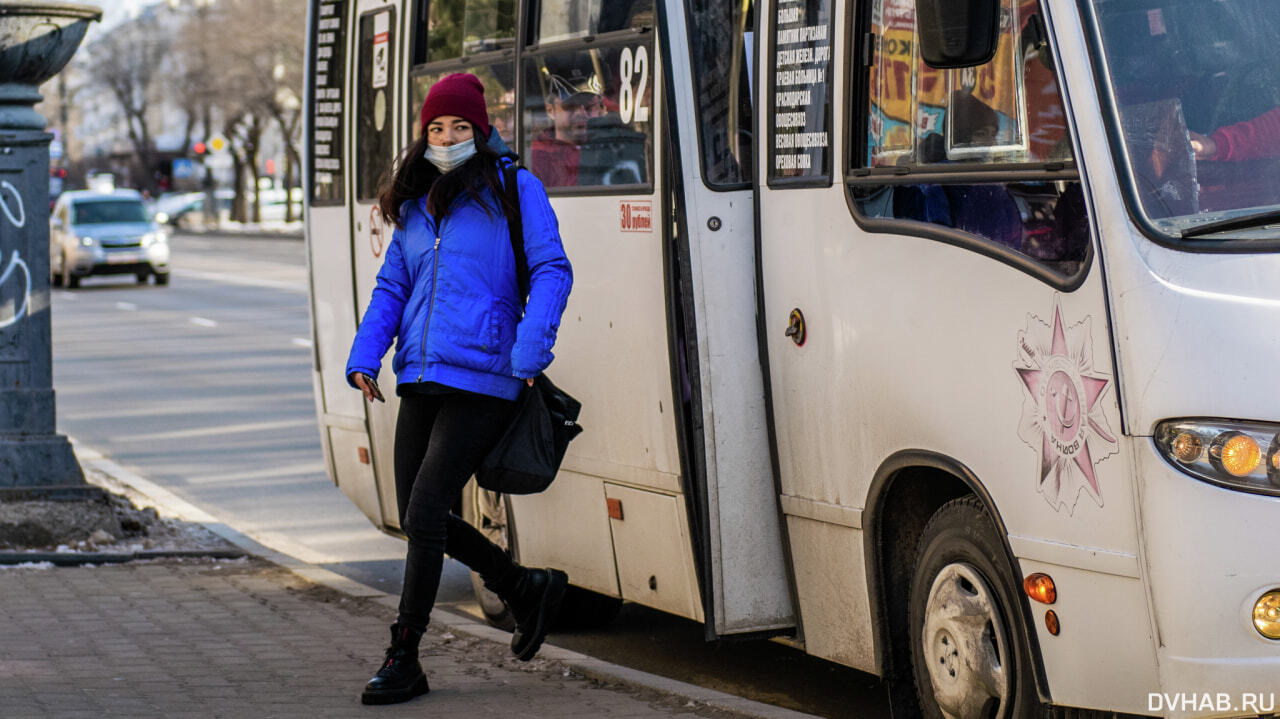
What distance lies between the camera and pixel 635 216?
6.25 meters

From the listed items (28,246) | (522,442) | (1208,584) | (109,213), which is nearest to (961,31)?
(1208,584)

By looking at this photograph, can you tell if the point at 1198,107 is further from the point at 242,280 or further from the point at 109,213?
the point at 109,213

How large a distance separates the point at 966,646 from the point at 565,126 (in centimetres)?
258

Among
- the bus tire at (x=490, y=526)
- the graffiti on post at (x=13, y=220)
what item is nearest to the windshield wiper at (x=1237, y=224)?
the bus tire at (x=490, y=526)

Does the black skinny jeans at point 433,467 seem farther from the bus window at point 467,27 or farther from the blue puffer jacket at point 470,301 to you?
the bus window at point 467,27

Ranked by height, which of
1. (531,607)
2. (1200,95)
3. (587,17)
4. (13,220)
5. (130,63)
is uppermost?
(130,63)

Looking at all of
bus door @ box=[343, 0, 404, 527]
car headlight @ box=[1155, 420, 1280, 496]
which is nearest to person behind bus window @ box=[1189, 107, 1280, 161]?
car headlight @ box=[1155, 420, 1280, 496]

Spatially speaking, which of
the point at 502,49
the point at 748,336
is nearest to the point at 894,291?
the point at 748,336

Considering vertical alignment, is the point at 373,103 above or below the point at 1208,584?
above

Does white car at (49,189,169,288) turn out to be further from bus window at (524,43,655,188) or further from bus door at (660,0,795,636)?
bus door at (660,0,795,636)

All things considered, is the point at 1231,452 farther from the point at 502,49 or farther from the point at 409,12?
the point at 409,12

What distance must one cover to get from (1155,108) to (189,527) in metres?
6.60

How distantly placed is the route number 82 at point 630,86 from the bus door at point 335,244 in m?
2.50

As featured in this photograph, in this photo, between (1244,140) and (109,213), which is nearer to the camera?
(1244,140)
